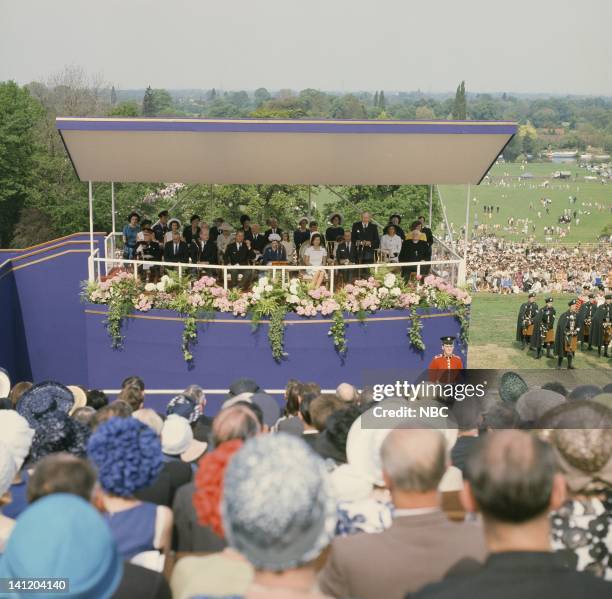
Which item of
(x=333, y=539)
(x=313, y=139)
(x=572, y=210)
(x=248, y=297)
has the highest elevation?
(x=313, y=139)

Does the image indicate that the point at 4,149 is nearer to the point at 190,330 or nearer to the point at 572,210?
the point at 190,330

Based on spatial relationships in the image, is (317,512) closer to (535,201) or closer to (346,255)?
(346,255)

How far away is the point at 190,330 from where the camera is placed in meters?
15.0

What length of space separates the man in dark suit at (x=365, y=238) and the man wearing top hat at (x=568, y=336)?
7168 millimetres

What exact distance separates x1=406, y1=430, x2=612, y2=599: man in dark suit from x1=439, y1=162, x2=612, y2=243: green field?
133007 millimetres

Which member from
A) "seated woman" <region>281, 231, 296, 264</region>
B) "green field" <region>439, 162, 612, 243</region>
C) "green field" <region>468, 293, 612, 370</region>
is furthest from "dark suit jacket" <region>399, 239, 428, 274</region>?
"green field" <region>439, 162, 612, 243</region>

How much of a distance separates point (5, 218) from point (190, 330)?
66532mm

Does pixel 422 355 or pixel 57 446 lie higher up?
pixel 57 446

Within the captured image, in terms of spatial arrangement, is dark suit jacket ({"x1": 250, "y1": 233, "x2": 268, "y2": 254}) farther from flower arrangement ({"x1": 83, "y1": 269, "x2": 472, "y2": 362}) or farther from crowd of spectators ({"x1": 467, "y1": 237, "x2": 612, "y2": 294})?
crowd of spectators ({"x1": 467, "y1": 237, "x2": 612, "y2": 294})

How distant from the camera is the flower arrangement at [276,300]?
14.9m

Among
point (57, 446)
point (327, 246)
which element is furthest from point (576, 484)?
point (327, 246)

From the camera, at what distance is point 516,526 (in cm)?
310

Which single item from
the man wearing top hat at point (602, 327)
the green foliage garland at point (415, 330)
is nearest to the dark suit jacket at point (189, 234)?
the green foliage garland at point (415, 330)

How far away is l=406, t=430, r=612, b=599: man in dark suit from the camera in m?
2.94
